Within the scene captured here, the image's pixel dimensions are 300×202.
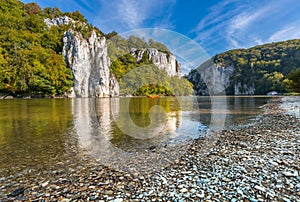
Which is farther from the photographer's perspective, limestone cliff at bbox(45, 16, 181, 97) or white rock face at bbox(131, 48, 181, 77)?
white rock face at bbox(131, 48, 181, 77)

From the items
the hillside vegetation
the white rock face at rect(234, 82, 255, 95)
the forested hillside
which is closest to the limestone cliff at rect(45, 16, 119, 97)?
the forested hillside

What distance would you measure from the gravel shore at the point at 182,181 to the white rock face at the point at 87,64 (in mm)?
100037

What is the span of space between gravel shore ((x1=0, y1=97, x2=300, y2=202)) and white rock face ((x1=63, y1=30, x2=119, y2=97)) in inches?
3938

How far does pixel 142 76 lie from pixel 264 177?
94.2m

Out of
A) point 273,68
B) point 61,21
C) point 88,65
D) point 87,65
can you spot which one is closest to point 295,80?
point 87,65

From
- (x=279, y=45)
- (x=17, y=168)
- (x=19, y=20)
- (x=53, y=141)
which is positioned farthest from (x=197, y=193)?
(x=279, y=45)

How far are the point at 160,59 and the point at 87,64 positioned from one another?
210 feet

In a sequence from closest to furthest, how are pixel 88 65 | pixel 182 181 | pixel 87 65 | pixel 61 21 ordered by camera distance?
pixel 182 181
pixel 87 65
pixel 88 65
pixel 61 21

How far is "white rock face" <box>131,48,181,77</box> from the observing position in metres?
127

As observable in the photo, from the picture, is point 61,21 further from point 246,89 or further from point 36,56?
point 246,89

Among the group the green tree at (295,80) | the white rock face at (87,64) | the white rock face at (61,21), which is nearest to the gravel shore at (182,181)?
the green tree at (295,80)

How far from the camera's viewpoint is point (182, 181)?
486cm

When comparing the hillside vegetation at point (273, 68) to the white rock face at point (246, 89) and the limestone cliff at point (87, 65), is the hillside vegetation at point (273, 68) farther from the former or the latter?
the limestone cliff at point (87, 65)

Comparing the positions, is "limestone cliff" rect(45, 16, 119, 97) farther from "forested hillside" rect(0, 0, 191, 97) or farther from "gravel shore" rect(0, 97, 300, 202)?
"gravel shore" rect(0, 97, 300, 202)
